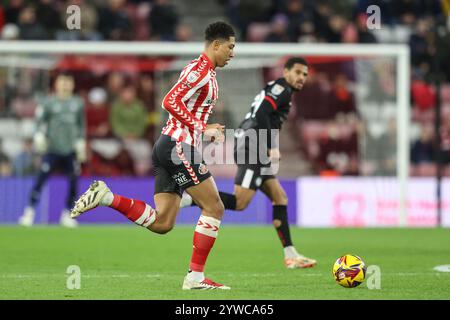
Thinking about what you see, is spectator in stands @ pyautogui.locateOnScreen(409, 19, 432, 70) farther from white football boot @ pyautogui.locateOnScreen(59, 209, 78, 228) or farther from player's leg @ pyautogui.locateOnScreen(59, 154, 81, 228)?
white football boot @ pyautogui.locateOnScreen(59, 209, 78, 228)

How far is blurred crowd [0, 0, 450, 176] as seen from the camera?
19188 millimetres

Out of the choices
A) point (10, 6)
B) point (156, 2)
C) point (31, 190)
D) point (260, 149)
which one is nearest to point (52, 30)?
point (10, 6)

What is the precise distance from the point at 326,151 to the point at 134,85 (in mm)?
4162

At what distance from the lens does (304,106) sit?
66.1ft

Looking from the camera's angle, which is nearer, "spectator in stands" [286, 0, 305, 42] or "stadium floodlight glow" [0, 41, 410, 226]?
"stadium floodlight glow" [0, 41, 410, 226]

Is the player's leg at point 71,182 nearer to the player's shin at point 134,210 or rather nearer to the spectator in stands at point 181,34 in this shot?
the spectator in stands at point 181,34

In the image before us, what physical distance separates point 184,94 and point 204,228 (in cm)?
111

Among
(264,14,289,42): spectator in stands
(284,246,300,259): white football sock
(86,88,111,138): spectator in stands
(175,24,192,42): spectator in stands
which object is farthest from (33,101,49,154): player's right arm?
(284,246,300,259): white football sock

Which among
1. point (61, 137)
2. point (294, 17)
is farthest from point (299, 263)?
point (294, 17)

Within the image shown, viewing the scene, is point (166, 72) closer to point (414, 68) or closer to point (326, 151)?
point (326, 151)

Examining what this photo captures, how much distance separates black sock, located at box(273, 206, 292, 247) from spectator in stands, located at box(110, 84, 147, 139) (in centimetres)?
906

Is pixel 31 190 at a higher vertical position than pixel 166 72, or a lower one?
lower

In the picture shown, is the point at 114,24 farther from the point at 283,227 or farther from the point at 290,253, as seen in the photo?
the point at 290,253
